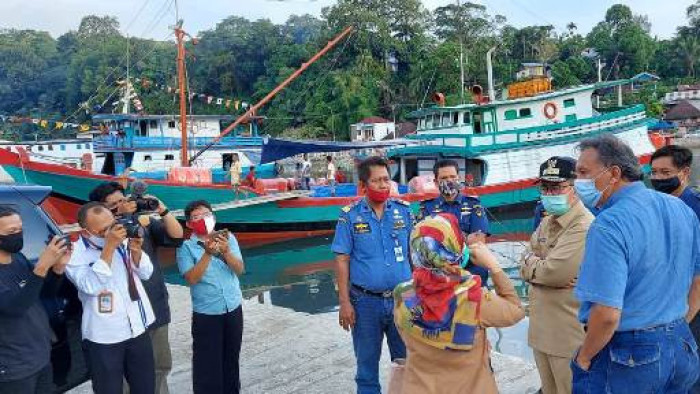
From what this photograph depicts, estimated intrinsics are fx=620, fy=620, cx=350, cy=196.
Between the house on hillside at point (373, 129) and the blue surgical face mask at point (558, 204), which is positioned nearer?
the blue surgical face mask at point (558, 204)

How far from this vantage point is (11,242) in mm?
2613

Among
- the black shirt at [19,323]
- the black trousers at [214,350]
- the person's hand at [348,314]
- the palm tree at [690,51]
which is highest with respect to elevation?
the palm tree at [690,51]

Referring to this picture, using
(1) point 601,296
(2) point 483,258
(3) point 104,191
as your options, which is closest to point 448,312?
(2) point 483,258

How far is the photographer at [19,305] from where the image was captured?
2.60 meters

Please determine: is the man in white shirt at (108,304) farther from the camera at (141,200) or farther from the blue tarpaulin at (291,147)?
the blue tarpaulin at (291,147)

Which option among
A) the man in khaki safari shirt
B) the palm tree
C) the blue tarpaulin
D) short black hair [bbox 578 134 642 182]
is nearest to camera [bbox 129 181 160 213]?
the man in khaki safari shirt

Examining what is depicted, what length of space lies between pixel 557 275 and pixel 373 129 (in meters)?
30.2

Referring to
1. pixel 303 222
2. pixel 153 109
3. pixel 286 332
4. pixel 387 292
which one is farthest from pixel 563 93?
pixel 153 109

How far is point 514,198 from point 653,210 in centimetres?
1603

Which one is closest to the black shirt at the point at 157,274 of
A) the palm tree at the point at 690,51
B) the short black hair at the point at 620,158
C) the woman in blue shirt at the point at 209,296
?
the woman in blue shirt at the point at 209,296

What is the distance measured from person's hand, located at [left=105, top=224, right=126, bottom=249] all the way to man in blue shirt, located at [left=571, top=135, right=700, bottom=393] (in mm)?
1965

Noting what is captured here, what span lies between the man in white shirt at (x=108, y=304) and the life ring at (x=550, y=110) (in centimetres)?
1687

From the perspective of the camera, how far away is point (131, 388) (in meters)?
3.10

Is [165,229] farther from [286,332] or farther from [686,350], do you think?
[686,350]
